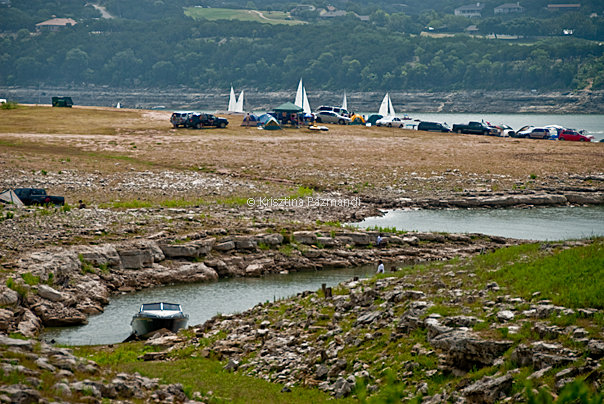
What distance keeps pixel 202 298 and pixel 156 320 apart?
5984 millimetres

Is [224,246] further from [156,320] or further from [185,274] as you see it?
[156,320]

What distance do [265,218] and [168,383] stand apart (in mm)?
26095

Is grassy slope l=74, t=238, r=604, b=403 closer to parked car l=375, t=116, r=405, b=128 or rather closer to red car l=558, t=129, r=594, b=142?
red car l=558, t=129, r=594, b=142

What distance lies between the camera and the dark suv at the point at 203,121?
8356cm

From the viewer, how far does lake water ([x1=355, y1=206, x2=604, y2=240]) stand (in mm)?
47938

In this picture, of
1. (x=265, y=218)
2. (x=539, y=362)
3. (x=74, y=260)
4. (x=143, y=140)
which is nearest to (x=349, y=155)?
(x=143, y=140)

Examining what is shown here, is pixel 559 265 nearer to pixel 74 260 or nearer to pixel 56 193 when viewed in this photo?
Result: pixel 74 260

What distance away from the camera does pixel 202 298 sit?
34.1 metres

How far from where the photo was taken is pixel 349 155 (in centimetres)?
7125

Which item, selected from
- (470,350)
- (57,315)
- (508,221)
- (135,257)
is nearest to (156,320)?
(57,315)

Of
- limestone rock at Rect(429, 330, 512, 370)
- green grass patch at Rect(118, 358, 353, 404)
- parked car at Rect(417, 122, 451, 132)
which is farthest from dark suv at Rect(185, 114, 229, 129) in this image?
limestone rock at Rect(429, 330, 512, 370)

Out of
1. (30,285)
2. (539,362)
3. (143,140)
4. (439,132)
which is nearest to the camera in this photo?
(539,362)

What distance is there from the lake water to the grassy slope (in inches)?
840

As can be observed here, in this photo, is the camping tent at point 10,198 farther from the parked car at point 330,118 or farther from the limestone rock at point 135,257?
the parked car at point 330,118
